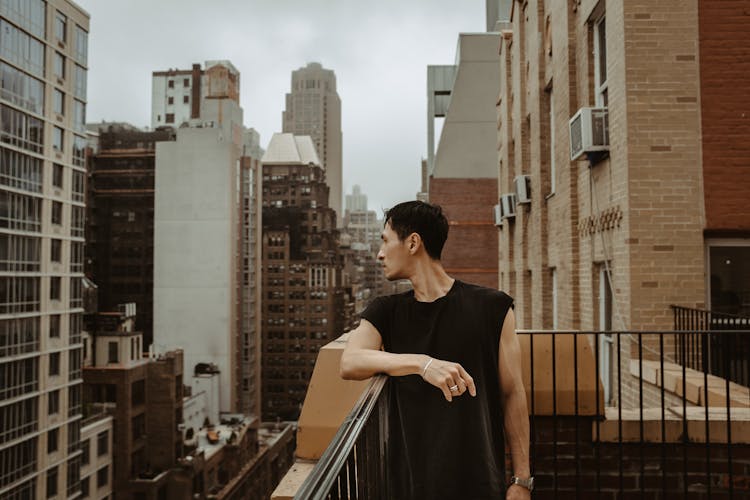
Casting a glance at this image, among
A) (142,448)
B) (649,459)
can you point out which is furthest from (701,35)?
(142,448)

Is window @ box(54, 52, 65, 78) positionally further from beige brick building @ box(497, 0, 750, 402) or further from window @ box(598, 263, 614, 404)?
window @ box(598, 263, 614, 404)

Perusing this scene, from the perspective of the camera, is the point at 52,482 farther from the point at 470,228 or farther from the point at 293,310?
the point at 293,310

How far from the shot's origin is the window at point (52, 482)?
32406 mm

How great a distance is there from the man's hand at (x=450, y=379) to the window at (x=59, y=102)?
1460 inches

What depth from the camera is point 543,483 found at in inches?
182

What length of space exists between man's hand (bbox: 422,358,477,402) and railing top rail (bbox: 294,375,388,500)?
0.25m

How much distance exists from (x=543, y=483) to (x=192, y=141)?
77754 millimetres

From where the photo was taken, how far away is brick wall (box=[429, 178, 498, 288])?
96.7 ft

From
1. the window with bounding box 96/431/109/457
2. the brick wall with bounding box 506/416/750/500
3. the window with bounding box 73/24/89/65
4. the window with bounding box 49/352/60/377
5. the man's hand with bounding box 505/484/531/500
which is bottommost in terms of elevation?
the window with bounding box 96/431/109/457

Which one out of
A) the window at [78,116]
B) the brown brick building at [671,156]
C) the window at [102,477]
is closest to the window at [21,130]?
the window at [78,116]

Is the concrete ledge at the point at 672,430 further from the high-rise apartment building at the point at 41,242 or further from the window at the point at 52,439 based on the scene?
the window at the point at 52,439

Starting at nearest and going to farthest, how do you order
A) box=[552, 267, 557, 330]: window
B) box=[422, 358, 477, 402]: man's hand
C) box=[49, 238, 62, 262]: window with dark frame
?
box=[422, 358, 477, 402]: man's hand < box=[552, 267, 557, 330]: window < box=[49, 238, 62, 262]: window with dark frame

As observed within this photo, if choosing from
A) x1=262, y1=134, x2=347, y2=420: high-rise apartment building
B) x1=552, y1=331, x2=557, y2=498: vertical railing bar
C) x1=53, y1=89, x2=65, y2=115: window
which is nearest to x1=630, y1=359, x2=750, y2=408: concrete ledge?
x1=552, y1=331, x2=557, y2=498: vertical railing bar

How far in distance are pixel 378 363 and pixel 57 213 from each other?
35.9 meters
